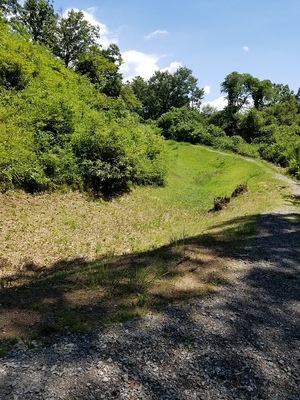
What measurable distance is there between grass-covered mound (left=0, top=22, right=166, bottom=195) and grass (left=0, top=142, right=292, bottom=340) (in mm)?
912

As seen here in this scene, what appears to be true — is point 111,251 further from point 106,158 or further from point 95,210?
point 106,158

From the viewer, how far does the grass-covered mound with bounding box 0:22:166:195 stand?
487 inches

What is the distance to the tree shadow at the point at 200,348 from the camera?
3.16m

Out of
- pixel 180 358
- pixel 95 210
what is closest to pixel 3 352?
pixel 180 358

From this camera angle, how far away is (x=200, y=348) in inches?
150

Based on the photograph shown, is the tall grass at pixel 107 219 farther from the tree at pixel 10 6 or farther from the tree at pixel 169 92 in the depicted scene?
the tree at pixel 169 92

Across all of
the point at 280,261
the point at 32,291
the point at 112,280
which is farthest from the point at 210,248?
the point at 32,291

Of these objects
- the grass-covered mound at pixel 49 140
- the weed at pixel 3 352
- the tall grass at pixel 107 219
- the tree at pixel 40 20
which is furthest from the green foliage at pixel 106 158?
the tree at pixel 40 20

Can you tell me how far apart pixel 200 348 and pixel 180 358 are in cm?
34

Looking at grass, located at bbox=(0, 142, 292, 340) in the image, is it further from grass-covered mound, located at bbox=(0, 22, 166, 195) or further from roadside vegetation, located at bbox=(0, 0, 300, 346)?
grass-covered mound, located at bbox=(0, 22, 166, 195)

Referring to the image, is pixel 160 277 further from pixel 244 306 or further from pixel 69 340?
pixel 69 340

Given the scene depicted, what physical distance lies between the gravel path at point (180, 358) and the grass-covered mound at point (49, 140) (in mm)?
A: 9365

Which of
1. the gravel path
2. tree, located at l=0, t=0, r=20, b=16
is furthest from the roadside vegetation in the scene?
tree, located at l=0, t=0, r=20, b=16

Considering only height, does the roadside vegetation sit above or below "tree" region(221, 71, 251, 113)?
below
